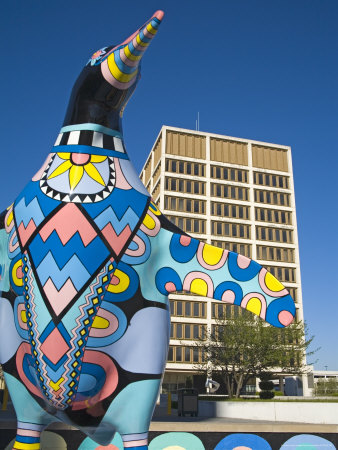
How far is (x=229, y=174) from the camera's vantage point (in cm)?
4197

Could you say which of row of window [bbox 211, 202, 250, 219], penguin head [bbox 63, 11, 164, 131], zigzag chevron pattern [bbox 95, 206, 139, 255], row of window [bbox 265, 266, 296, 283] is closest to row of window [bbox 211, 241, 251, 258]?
row of window [bbox 265, 266, 296, 283]

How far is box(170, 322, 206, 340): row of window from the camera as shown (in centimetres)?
3569

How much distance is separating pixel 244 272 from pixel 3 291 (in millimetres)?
1717

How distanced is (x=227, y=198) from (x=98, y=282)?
38.7 metres

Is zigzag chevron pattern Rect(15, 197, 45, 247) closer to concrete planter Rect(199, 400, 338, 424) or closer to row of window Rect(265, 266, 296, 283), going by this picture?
concrete planter Rect(199, 400, 338, 424)

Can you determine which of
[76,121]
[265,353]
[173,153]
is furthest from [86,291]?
[173,153]

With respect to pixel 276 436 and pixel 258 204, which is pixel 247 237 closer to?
pixel 258 204

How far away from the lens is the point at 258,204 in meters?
41.6

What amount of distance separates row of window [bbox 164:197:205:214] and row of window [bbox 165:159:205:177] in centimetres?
261

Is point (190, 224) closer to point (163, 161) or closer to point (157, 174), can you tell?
point (163, 161)

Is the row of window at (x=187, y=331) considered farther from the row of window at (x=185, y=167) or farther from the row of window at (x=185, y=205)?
the row of window at (x=185, y=167)

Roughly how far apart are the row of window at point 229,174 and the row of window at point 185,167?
1131 millimetres

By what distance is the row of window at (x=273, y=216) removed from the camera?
41.4 m

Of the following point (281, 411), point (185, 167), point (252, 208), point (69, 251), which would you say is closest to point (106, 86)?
point (69, 251)
